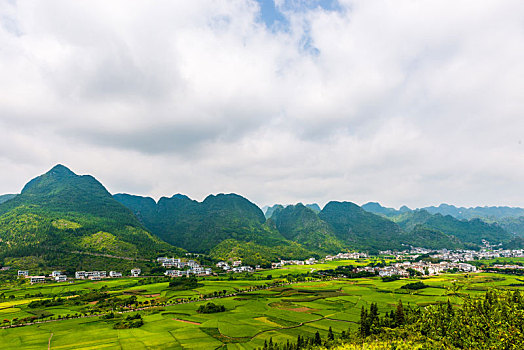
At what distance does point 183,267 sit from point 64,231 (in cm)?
6291

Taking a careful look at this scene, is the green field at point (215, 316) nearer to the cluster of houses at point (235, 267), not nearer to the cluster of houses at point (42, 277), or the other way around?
the cluster of houses at point (42, 277)

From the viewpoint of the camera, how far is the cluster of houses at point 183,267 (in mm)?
119312

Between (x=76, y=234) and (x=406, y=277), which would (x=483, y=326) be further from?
(x=76, y=234)

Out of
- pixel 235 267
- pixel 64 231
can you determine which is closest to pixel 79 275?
pixel 64 231

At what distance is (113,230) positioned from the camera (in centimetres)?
15925

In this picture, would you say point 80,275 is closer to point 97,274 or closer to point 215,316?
point 97,274

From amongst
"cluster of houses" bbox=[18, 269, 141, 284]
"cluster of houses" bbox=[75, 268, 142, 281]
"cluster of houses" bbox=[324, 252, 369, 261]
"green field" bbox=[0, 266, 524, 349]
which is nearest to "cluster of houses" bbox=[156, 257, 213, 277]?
"cluster of houses" bbox=[75, 268, 142, 281]

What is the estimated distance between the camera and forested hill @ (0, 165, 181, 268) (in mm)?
121250

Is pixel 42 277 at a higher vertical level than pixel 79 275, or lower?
higher

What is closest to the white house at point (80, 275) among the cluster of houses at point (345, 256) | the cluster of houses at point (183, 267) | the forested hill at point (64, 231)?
the forested hill at point (64, 231)

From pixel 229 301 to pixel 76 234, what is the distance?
357ft

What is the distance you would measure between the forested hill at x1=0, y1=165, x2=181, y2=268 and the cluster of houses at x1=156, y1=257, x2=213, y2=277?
12607 mm

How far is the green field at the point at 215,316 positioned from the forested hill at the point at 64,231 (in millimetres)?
41999

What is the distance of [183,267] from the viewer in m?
131
